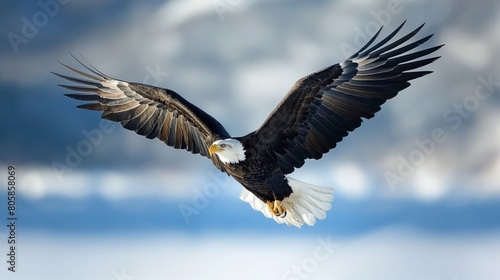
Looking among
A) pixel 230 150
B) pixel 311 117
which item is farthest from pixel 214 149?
pixel 311 117

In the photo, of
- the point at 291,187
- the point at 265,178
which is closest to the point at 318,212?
the point at 291,187

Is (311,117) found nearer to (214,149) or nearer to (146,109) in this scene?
(214,149)

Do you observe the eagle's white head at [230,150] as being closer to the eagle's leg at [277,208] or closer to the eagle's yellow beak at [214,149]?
the eagle's yellow beak at [214,149]

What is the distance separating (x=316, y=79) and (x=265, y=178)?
909mm

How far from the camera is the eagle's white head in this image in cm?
650

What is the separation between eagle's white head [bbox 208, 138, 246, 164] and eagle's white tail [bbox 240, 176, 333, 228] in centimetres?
77

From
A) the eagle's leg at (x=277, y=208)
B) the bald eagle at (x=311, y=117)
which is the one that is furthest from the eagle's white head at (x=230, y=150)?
the eagle's leg at (x=277, y=208)

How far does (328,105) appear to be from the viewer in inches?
259

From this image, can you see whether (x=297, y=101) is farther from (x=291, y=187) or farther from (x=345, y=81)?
(x=291, y=187)

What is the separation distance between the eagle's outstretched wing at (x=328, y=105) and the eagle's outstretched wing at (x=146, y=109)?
0.76 m

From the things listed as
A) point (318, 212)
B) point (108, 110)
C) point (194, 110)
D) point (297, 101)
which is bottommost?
point (318, 212)

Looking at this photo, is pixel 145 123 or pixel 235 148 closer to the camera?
pixel 235 148

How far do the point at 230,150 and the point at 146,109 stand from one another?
1376 mm

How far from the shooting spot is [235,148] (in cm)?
650
